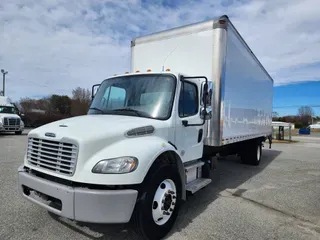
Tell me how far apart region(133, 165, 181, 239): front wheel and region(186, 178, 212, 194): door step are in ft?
1.55

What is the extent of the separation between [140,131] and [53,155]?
1.15 m

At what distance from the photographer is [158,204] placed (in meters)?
3.36

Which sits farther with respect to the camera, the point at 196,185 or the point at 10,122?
the point at 10,122

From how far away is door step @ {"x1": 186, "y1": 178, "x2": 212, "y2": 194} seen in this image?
13.8 ft

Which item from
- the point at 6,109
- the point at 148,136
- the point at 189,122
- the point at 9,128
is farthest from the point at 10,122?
the point at 148,136

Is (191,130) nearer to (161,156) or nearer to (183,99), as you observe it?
(183,99)

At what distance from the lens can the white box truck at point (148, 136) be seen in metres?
2.90

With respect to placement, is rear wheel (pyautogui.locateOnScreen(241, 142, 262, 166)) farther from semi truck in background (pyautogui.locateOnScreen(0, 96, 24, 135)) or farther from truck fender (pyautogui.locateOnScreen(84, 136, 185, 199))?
semi truck in background (pyautogui.locateOnScreen(0, 96, 24, 135))

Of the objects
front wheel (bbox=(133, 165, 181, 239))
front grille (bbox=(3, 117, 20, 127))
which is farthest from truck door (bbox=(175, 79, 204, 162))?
front grille (bbox=(3, 117, 20, 127))

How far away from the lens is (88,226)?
367 centimetres

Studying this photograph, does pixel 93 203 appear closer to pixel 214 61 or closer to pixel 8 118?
pixel 214 61

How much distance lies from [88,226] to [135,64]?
153 inches

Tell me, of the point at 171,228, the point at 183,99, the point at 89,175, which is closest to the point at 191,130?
the point at 183,99

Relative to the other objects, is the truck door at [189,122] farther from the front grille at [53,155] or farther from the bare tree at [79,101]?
the bare tree at [79,101]
